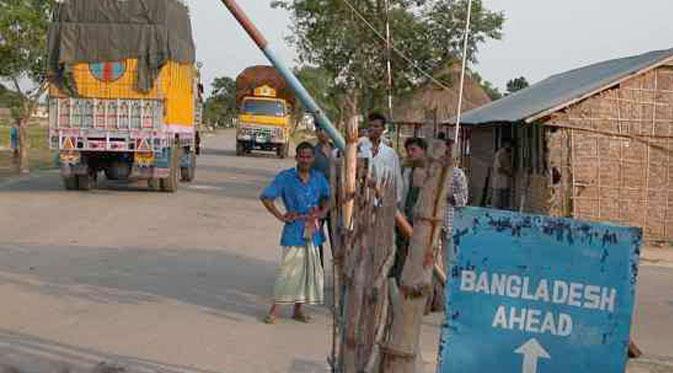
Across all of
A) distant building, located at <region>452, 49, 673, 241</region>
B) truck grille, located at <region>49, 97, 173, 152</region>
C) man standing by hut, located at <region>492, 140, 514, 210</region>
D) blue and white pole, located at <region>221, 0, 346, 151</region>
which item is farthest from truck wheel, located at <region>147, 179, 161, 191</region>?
blue and white pole, located at <region>221, 0, 346, 151</region>

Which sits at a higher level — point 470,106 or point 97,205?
point 470,106

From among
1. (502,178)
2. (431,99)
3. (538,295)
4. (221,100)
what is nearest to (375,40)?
(431,99)

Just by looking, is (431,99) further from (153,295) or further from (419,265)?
(419,265)

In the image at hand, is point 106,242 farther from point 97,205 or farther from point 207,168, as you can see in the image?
point 207,168

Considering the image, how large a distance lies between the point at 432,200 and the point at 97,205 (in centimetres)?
1456

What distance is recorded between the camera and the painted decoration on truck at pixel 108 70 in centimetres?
1898

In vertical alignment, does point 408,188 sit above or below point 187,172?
above

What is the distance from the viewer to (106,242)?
42.4 ft

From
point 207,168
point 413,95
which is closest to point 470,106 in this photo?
point 413,95

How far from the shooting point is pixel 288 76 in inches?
241

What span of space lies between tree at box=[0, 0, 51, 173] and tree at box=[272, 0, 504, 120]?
6511mm

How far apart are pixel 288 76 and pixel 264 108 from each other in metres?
34.9

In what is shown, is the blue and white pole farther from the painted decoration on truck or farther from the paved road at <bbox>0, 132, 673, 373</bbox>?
the painted decoration on truck

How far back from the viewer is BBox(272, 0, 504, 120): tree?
2488 cm
